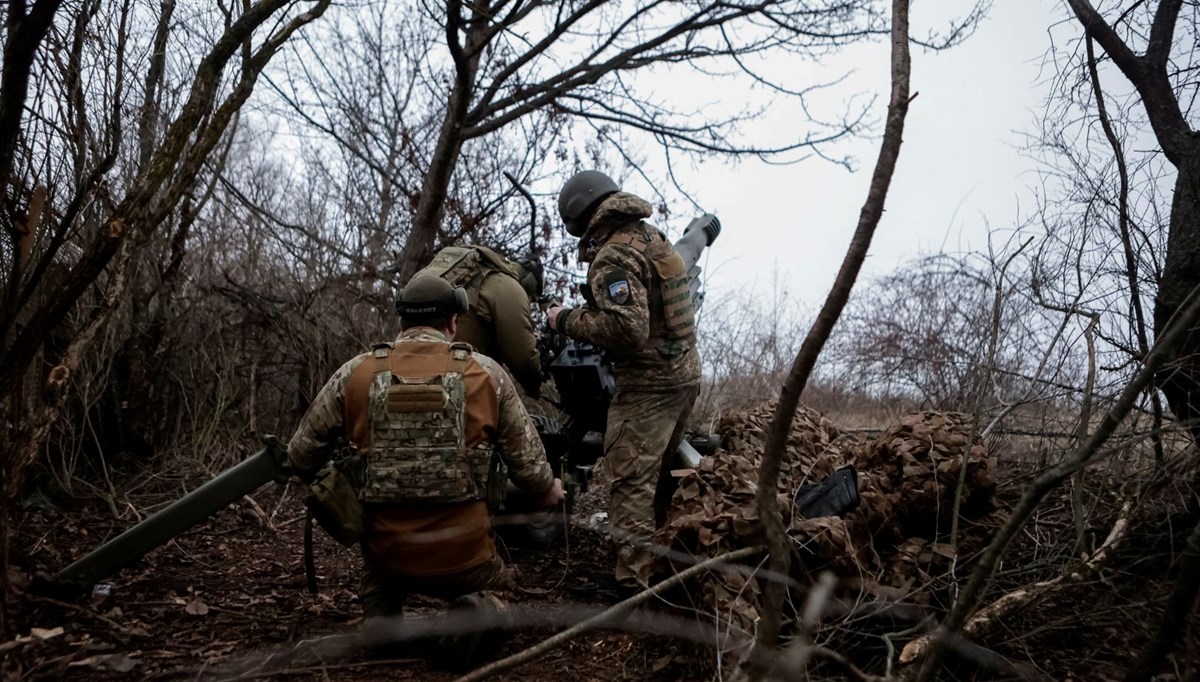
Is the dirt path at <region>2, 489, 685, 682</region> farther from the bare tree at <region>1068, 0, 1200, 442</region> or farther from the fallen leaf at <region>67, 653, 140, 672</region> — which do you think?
the bare tree at <region>1068, 0, 1200, 442</region>

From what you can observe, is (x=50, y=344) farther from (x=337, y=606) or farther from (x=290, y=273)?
(x=290, y=273)

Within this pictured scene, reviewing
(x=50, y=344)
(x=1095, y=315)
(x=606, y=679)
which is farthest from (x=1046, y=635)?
(x=50, y=344)

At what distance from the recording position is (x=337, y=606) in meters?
4.03

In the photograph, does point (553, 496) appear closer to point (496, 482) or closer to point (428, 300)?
point (496, 482)

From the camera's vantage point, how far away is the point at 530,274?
4.79 meters

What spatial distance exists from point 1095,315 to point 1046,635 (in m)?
1.47

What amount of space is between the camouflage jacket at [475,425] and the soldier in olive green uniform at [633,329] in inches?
24.5

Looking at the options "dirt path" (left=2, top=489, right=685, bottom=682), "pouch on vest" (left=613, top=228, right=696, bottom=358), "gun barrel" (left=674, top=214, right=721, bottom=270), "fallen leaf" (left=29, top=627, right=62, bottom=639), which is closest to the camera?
"fallen leaf" (left=29, top=627, right=62, bottom=639)

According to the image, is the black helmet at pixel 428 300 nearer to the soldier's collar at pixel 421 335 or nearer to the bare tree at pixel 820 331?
the soldier's collar at pixel 421 335

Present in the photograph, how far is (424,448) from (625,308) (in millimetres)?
1188

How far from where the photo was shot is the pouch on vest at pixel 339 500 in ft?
10.5

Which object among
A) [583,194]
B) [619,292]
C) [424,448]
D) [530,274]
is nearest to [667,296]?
[619,292]

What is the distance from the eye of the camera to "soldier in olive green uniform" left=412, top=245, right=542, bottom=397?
4527 millimetres

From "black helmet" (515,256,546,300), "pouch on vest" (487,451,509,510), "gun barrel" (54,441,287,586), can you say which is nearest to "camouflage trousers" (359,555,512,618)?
"pouch on vest" (487,451,509,510)
